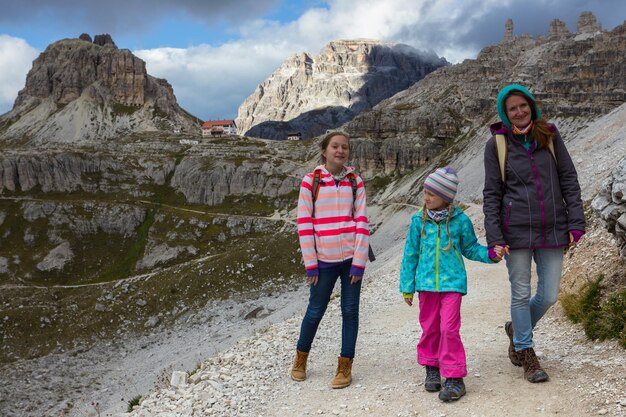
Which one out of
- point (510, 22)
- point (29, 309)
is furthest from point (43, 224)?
point (510, 22)

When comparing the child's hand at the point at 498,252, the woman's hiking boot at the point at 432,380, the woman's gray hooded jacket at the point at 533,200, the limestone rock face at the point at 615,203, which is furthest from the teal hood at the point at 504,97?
the woman's hiking boot at the point at 432,380

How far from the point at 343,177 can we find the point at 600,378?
5.42m

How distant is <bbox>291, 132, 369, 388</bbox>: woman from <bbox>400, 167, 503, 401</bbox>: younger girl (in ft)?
3.49

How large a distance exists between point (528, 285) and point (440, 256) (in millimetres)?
1488

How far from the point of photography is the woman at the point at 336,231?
8.87m

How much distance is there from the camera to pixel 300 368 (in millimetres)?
9906

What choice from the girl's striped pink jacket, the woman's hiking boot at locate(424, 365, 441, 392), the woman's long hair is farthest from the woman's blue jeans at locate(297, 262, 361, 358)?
the woman's long hair

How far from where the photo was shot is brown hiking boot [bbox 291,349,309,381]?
987 centimetres

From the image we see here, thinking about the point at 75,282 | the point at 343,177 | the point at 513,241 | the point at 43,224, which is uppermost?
the point at 343,177

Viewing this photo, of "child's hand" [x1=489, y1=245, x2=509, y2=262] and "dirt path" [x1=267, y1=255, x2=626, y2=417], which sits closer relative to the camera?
"dirt path" [x1=267, y1=255, x2=626, y2=417]

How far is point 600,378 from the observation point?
290 inches

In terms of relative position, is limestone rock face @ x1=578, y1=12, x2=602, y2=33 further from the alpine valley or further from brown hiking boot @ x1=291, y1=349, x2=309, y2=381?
brown hiking boot @ x1=291, y1=349, x2=309, y2=381

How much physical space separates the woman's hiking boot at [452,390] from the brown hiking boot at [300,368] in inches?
126

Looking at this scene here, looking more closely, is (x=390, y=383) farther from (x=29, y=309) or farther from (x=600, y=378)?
(x=29, y=309)
